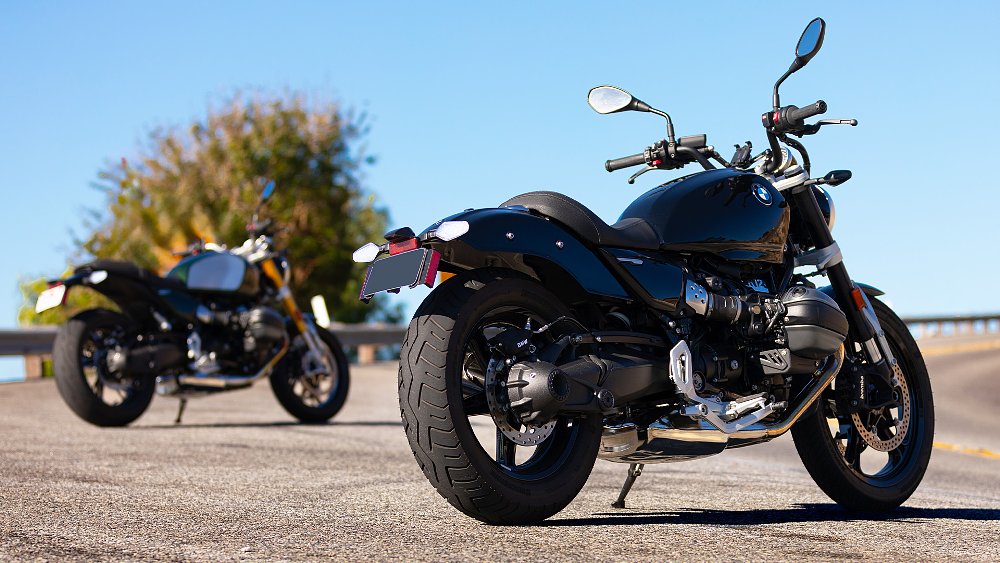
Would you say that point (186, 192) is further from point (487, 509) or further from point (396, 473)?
point (487, 509)

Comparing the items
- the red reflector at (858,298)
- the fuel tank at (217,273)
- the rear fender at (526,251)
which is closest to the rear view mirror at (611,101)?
the rear fender at (526,251)

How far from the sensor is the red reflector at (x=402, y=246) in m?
4.24

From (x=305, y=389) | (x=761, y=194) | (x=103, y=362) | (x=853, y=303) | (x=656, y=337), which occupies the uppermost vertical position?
(x=761, y=194)

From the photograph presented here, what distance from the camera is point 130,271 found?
32.3 ft

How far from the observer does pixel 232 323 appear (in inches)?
408

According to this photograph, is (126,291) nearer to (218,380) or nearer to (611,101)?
(218,380)

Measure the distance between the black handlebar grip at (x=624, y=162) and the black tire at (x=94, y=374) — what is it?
5196 millimetres

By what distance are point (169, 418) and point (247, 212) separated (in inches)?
953

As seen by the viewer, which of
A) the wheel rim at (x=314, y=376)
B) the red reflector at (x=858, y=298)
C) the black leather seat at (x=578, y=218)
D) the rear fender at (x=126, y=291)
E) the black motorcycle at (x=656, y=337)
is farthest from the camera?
the wheel rim at (x=314, y=376)

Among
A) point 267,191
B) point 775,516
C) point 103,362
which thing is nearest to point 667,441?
point 775,516

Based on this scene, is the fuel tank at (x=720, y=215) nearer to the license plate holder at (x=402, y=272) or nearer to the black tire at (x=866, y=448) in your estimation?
the black tire at (x=866, y=448)

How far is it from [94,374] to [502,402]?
20.4 ft

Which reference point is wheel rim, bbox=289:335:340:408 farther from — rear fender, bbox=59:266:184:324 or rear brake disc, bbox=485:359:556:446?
rear brake disc, bbox=485:359:556:446

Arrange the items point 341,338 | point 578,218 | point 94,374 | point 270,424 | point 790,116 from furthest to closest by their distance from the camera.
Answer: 1. point 341,338
2. point 270,424
3. point 94,374
4. point 790,116
5. point 578,218
